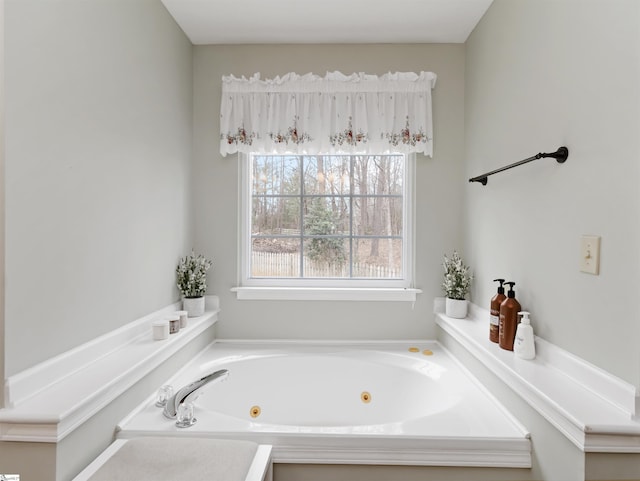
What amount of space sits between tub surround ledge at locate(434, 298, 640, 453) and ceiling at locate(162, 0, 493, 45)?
5.56 feet

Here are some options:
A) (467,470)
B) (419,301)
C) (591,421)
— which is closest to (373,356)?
(419,301)

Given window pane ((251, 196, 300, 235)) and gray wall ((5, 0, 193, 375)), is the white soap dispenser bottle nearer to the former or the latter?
window pane ((251, 196, 300, 235))

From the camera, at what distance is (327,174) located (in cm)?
238

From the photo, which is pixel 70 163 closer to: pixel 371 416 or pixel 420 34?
pixel 371 416

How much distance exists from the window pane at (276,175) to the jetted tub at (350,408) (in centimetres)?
97

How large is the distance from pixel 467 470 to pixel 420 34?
218cm

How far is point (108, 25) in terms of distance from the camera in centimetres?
142

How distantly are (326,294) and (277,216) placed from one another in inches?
23.3

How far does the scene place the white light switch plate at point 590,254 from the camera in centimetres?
110

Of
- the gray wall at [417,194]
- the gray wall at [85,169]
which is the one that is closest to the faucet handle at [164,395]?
the gray wall at [85,169]

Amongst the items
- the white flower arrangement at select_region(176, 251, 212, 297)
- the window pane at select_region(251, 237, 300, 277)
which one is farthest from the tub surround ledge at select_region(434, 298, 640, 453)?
the white flower arrangement at select_region(176, 251, 212, 297)

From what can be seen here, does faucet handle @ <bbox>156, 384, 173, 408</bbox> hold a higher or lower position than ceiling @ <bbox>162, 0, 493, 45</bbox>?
lower

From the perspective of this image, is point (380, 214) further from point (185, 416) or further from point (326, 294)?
point (185, 416)

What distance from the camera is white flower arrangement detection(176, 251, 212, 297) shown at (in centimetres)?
208
